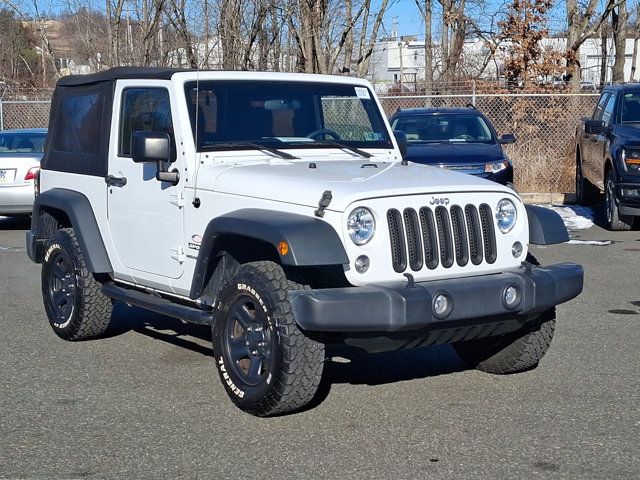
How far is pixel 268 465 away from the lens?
5.25 metres

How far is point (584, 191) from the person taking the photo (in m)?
17.3

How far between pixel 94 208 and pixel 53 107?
1.23 m

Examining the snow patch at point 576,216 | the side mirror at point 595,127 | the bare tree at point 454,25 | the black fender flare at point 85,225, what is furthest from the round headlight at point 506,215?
the bare tree at point 454,25

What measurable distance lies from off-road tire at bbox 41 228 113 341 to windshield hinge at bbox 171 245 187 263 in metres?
1.10

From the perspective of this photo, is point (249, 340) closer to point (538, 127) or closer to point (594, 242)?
point (594, 242)

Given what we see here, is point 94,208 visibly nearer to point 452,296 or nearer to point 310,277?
point 310,277

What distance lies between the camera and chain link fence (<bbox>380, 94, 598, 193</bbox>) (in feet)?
63.5

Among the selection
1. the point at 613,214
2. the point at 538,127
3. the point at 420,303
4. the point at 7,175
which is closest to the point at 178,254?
the point at 420,303

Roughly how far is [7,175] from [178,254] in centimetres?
881

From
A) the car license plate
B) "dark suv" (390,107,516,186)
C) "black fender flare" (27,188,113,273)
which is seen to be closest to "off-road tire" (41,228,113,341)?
"black fender flare" (27,188,113,273)

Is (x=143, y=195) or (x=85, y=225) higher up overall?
(x=143, y=195)

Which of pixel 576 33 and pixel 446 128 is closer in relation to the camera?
pixel 446 128

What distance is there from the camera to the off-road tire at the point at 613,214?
47.4 feet

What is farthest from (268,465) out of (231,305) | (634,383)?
(634,383)
